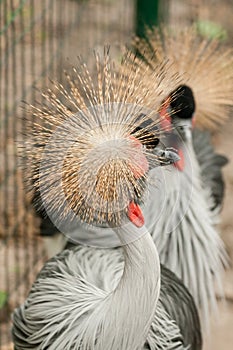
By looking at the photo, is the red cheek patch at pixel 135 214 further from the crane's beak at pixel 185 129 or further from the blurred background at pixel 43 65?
the crane's beak at pixel 185 129

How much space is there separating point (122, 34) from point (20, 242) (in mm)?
1536

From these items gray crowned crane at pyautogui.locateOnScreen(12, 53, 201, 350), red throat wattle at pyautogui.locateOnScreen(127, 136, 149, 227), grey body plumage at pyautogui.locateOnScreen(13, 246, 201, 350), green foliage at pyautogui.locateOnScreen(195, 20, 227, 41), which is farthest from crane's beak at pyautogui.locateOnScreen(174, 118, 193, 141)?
green foliage at pyautogui.locateOnScreen(195, 20, 227, 41)

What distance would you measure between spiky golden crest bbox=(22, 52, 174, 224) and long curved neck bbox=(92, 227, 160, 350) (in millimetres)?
93

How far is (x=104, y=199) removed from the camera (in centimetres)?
163

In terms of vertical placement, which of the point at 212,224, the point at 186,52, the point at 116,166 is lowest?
the point at 212,224

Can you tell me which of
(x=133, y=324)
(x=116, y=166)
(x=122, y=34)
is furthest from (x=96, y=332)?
(x=122, y=34)

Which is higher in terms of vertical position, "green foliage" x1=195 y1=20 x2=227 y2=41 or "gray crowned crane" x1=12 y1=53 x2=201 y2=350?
"green foliage" x1=195 y1=20 x2=227 y2=41

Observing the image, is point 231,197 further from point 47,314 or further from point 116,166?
point 116,166

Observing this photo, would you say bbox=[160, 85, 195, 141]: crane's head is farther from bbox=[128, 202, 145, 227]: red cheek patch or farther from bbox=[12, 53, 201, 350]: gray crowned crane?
bbox=[128, 202, 145, 227]: red cheek patch

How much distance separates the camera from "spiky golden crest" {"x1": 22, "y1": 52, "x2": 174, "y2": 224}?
64.0 inches

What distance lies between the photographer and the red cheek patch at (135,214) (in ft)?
5.56

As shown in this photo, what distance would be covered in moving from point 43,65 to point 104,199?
1.70 meters

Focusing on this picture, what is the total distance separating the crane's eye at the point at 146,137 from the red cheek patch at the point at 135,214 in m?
0.11

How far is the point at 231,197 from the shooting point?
12.0 feet
